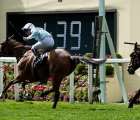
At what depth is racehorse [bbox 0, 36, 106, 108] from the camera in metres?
12.9

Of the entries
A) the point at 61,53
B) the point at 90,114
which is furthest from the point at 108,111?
the point at 61,53

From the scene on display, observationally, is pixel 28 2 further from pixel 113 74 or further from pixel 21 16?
pixel 113 74

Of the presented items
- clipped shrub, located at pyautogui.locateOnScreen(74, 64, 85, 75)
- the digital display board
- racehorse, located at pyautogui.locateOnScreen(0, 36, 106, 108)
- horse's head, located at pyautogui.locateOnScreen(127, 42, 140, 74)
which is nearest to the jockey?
racehorse, located at pyautogui.locateOnScreen(0, 36, 106, 108)

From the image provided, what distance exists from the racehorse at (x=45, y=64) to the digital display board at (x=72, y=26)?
13.4ft

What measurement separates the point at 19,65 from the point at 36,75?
471 mm

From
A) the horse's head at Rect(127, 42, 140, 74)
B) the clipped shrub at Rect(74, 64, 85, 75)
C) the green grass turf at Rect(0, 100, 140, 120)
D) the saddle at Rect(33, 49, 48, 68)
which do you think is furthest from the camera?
the clipped shrub at Rect(74, 64, 85, 75)

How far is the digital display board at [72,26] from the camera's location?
18516 mm

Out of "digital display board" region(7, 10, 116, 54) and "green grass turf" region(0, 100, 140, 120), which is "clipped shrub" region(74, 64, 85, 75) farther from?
"green grass turf" region(0, 100, 140, 120)

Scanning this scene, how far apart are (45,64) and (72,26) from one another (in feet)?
17.6

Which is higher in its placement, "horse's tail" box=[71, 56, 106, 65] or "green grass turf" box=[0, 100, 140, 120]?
"horse's tail" box=[71, 56, 106, 65]

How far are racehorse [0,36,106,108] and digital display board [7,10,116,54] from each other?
4091 mm

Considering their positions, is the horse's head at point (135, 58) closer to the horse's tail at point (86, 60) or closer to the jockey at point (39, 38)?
the horse's tail at point (86, 60)

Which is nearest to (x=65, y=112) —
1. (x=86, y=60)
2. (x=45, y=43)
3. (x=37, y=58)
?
(x=86, y=60)

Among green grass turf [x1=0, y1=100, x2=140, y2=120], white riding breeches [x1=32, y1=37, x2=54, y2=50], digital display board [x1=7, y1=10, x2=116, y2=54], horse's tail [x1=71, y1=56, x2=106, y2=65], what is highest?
digital display board [x1=7, y1=10, x2=116, y2=54]
